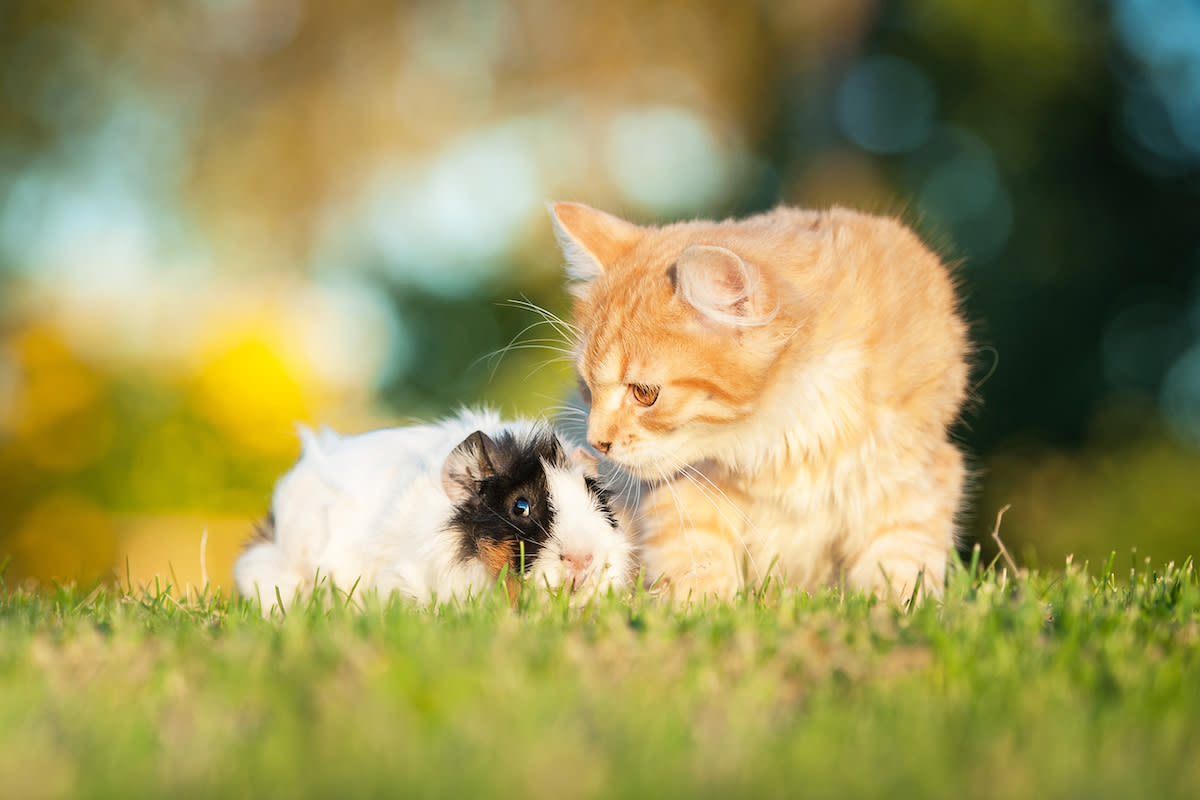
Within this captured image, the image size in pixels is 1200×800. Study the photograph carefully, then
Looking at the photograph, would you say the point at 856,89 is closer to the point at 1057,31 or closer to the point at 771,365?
the point at 1057,31

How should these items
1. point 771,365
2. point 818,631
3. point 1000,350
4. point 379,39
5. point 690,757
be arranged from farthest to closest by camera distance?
point 379,39, point 1000,350, point 771,365, point 818,631, point 690,757

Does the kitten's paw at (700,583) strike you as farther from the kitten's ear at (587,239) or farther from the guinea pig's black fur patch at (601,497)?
the kitten's ear at (587,239)

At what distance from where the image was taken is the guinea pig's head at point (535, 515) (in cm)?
325

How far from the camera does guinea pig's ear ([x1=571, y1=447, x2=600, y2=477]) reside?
361cm

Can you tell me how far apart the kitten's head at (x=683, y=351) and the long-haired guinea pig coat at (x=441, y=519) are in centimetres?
26

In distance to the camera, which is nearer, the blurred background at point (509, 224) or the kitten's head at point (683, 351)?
the kitten's head at point (683, 351)

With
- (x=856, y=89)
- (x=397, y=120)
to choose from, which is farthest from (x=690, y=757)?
(x=397, y=120)

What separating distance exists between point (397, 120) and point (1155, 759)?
9883mm

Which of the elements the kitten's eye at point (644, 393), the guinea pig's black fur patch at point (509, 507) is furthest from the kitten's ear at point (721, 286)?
the guinea pig's black fur patch at point (509, 507)

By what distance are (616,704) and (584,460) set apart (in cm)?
→ 184

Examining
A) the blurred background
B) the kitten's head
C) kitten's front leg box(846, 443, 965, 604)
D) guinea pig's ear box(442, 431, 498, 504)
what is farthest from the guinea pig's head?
the blurred background

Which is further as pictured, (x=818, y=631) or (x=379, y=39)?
(x=379, y=39)

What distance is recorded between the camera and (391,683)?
73.7 inches

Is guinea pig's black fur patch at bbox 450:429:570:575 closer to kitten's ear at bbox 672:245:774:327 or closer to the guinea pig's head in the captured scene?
the guinea pig's head
